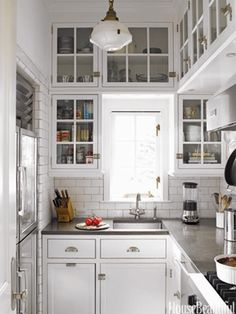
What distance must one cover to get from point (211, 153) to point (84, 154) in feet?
3.74

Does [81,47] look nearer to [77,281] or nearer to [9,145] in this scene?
[77,281]

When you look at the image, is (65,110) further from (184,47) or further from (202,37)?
(202,37)

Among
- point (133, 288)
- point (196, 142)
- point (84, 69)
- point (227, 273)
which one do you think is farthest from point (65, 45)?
point (227, 273)

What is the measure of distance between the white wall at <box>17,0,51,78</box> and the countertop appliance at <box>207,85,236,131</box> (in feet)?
4.17

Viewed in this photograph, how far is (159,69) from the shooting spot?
339 centimetres

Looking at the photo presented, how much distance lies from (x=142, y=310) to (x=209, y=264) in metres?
1.26

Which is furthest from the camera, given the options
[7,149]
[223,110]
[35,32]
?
[35,32]

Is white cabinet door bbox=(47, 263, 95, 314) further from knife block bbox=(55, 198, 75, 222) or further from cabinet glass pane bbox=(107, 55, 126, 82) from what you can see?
cabinet glass pane bbox=(107, 55, 126, 82)

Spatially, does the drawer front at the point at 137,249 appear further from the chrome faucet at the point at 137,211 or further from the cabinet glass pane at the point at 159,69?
the cabinet glass pane at the point at 159,69

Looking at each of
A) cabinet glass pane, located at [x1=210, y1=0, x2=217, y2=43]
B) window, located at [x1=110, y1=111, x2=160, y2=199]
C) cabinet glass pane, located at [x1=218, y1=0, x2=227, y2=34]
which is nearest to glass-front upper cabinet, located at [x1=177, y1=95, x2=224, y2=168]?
window, located at [x1=110, y1=111, x2=160, y2=199]

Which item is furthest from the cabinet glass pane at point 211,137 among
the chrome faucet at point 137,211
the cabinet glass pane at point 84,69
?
the cabinet glass pane at point 84,69

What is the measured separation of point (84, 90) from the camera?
131 inches

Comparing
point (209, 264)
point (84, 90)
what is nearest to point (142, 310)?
point (209, 264)

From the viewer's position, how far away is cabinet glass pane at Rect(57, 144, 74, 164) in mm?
3361
